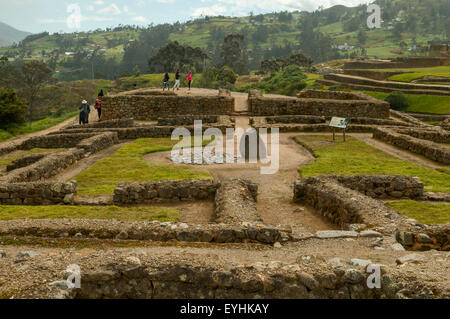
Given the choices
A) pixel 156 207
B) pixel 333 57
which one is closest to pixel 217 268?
pixel 156 207

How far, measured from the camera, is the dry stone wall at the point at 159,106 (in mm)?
26062

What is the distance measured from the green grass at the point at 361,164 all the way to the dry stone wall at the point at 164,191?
142 inches

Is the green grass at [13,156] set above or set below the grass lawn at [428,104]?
below

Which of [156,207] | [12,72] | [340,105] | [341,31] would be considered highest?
[341,31]

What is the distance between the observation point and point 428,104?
33.9 metres

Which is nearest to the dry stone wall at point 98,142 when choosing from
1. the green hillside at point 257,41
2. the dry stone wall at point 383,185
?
the dry stone wall at point 383,185

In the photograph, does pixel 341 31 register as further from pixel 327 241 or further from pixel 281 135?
pixel 327 241

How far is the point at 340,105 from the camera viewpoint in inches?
988

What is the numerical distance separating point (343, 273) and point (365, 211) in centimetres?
358

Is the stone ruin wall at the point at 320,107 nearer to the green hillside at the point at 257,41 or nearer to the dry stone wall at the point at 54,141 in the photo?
the dry stone wall at the point at 54,141

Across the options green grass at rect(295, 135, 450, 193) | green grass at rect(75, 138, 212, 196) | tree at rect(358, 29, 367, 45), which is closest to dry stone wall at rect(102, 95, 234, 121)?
green grass at rect(295, 135, 450, 193)

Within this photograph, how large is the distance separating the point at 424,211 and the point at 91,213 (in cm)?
720

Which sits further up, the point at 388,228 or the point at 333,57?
the point at 333,57
